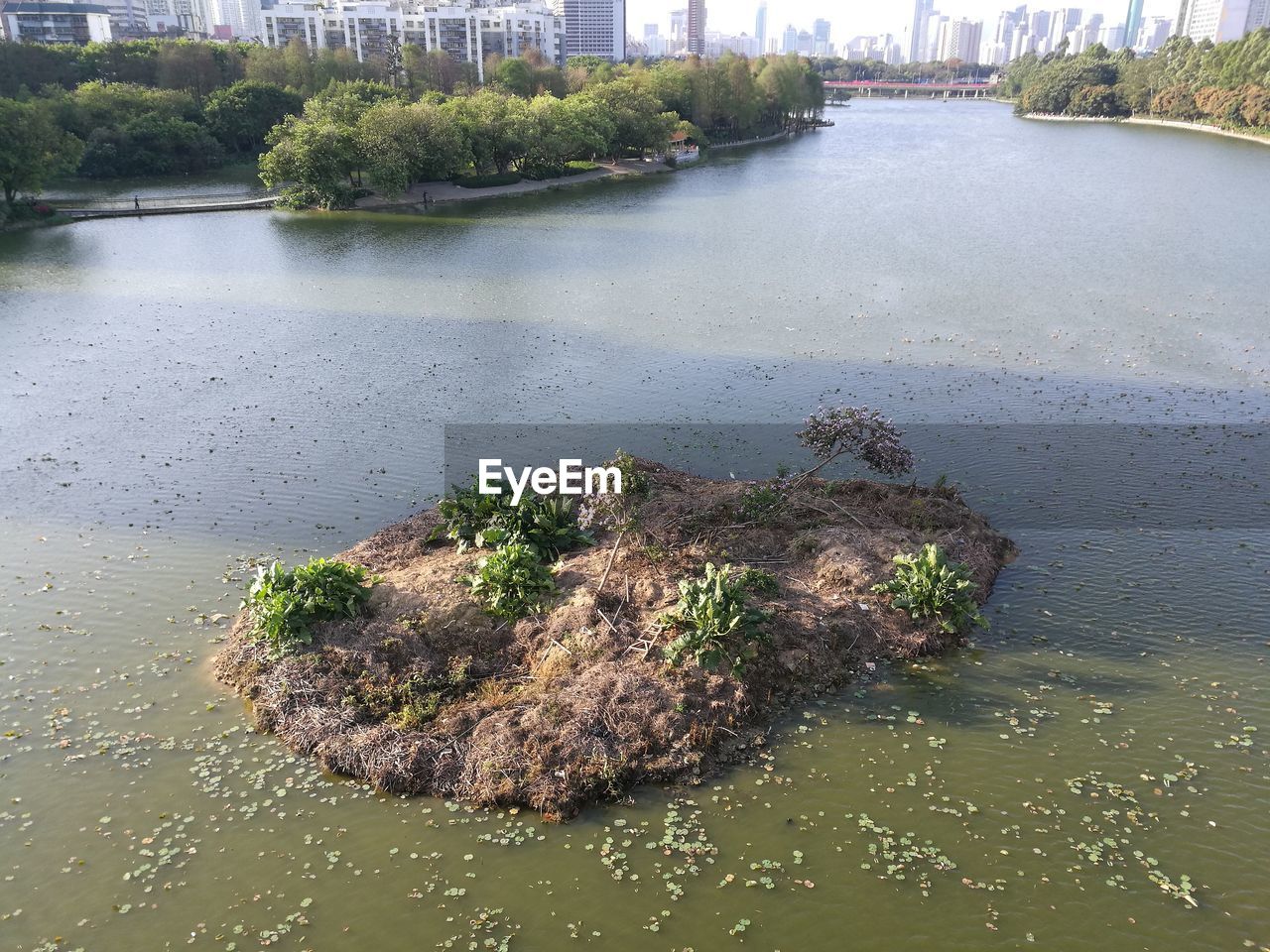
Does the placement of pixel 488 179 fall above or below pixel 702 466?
above

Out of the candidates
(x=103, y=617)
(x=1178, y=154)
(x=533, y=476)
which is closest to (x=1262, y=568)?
(x=533, y=476)

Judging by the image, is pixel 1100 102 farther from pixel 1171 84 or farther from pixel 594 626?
pixel 594 626

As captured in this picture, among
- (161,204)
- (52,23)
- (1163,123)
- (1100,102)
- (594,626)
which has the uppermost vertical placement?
(52,23)

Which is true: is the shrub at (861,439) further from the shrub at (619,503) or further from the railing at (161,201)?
the railing at (161,201)

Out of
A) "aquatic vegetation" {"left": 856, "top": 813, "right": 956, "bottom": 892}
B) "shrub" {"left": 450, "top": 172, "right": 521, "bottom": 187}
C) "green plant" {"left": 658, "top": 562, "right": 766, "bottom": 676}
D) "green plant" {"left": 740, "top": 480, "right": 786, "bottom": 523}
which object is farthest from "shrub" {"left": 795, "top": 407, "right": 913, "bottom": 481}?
"shrub" {"left": 450, "top": 172, "right": 521, "bottom": 187}

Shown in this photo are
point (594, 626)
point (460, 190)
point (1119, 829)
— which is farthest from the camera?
point (460, 190)

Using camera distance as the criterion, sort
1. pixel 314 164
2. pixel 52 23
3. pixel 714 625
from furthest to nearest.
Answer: pixel 52 23
pixel 314 164
pixel 714 625

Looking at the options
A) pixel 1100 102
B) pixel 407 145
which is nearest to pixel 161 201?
pixel 407 145

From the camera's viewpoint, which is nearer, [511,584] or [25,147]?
[511,584]
